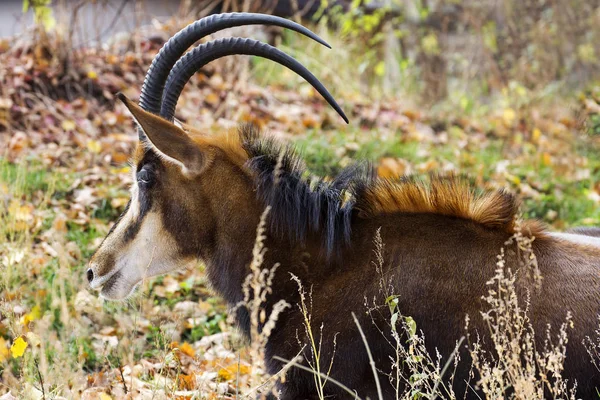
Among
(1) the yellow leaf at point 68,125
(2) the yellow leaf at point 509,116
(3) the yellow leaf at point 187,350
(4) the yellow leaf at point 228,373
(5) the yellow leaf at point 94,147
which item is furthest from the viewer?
(2) the yellow leaf at point 509,116

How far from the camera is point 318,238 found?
409 centimetres

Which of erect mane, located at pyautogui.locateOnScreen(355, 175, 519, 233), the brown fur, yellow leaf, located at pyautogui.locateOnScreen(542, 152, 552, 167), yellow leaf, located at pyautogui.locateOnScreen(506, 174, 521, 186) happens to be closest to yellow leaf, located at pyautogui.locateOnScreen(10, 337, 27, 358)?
the brown fur

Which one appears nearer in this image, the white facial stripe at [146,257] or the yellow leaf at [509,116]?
the white facial stripe at [146,257]

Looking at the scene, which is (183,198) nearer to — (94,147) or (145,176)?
(145,176)

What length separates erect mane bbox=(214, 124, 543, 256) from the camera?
3992mm

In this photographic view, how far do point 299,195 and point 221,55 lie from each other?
0.87 metres

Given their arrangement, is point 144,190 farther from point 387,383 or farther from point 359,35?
point 359,35

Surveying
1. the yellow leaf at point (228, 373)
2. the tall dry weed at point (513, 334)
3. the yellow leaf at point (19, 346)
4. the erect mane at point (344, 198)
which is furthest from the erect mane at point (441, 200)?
the yellow leaf at point (19, 346)

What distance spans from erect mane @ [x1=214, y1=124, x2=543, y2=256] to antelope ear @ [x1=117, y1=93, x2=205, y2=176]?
0.72 ft

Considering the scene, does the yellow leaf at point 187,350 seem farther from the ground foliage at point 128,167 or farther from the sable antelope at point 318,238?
the sable antelope at point 318,238

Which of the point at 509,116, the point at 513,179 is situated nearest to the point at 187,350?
the point at 513,179

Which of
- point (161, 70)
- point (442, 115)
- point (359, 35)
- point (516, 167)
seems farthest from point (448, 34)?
point (161, 70)

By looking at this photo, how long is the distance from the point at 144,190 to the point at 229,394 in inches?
52.4

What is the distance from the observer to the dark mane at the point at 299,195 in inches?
159
